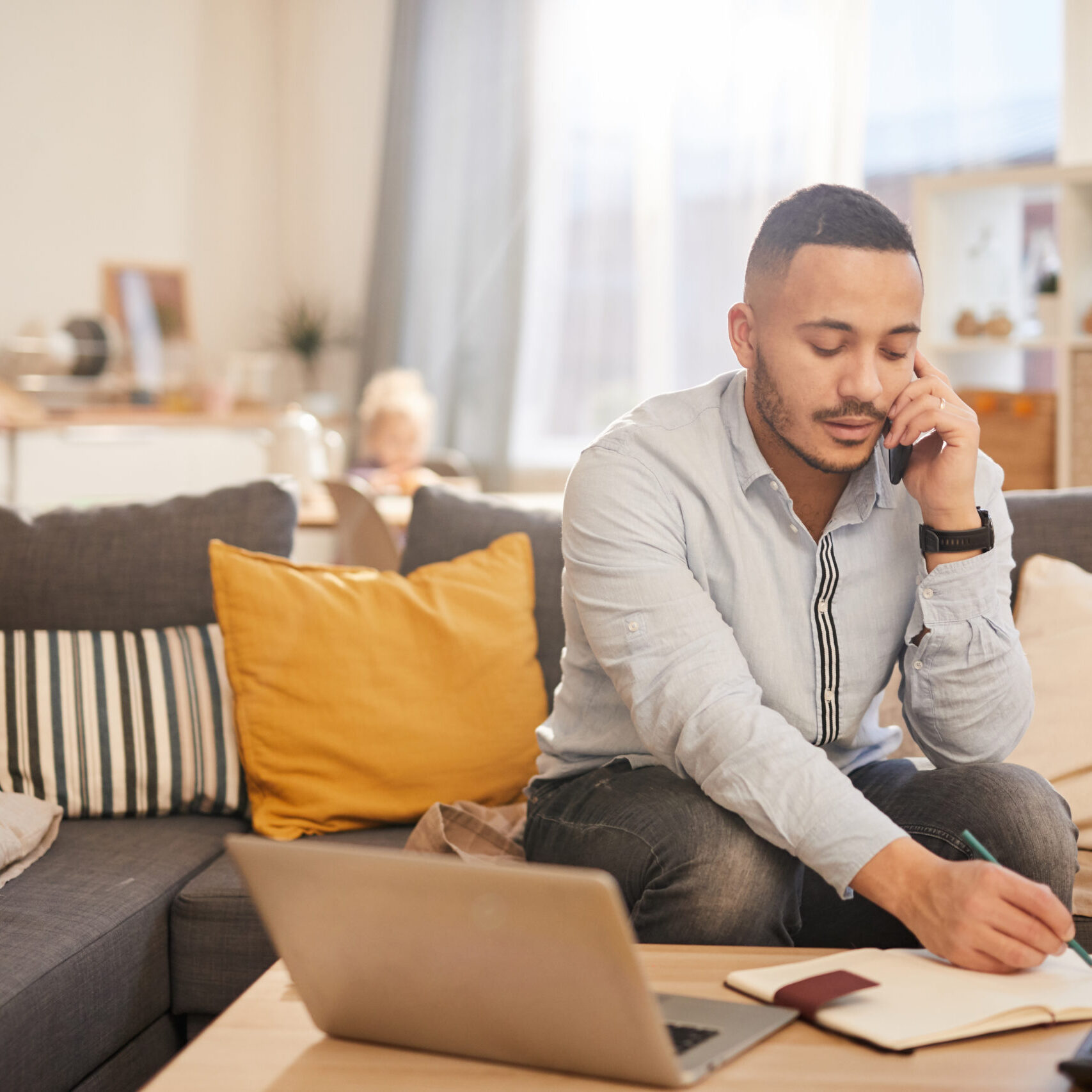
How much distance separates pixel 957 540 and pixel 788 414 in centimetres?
24

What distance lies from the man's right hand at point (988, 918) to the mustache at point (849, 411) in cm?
51

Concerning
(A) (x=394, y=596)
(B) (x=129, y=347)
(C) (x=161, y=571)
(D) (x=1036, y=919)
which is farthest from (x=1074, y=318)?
(B) (x=129, y=347)

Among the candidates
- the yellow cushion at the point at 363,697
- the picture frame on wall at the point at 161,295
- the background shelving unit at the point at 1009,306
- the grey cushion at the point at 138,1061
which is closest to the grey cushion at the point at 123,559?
the yellow cushion at the point at 363,697

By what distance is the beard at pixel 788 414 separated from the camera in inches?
55.7

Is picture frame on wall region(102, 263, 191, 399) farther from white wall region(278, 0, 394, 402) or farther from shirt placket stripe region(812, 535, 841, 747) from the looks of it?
shirt placket stripe region(812, 535, 841, 747)

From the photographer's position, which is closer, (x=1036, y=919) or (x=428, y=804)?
(x=1036, y=919)

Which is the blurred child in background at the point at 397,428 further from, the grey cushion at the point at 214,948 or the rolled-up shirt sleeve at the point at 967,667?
the rolled-up shirt sleeve at the point at 967,667

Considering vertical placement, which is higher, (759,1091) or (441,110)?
(441,110)

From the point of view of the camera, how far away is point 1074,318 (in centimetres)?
323

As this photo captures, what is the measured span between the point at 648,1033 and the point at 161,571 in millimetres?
1442

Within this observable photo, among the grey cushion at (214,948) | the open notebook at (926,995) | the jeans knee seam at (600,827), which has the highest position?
the jeans knee seam at (600,827)

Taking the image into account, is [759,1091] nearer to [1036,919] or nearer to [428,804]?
[1036,919]

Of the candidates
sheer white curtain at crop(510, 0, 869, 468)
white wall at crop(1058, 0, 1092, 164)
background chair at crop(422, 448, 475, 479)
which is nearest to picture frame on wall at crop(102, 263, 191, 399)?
background chair at crop(422, 448, 475, 479)

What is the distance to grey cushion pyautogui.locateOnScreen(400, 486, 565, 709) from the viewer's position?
6.67ft
